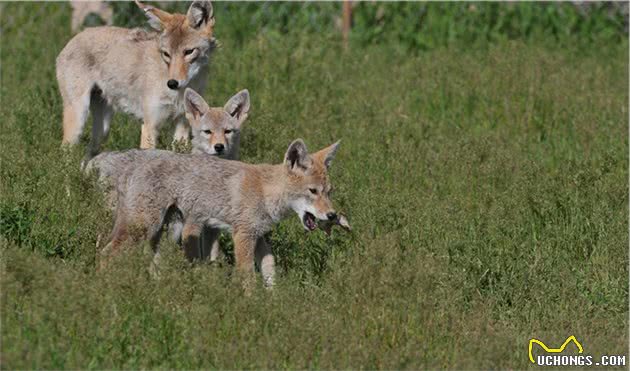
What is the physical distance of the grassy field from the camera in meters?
7.41

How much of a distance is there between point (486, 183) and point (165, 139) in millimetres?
2774

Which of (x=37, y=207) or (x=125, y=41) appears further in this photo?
(x=125, y=41)

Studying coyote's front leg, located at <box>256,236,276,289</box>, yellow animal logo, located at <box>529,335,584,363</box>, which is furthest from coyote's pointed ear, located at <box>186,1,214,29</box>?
yellow animal logo, located at <box>529,335,584,363</box>

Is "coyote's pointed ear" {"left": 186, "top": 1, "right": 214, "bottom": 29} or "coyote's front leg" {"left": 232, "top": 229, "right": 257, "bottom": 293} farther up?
"coyote's pointed ear" {"left": 186, "top": 1, "right": 214, "bottom": 29}

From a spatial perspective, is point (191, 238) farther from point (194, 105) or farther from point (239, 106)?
point (239, 106)

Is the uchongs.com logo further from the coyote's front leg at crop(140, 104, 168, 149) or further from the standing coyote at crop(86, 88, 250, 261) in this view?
the coyote's front leg at crop(140, 104, 168, 149)

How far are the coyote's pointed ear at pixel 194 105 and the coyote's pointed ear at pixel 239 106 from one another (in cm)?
19

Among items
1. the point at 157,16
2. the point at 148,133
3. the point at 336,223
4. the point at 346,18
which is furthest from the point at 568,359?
the point at 346,18

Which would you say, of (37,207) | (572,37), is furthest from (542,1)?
(37,207)

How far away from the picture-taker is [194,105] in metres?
10.6

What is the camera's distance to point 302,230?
9.88 metres

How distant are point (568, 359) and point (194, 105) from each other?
409 cm

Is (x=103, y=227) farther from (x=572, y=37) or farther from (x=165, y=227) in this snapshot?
(x=572, y=37)

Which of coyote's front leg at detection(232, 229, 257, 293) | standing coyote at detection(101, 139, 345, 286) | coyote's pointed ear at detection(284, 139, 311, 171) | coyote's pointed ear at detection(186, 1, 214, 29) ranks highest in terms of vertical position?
coyote's pointed ear at detection(186, 1, 214, 29)
